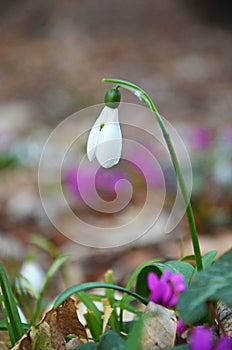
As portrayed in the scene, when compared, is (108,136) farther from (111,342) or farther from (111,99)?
(111,342)

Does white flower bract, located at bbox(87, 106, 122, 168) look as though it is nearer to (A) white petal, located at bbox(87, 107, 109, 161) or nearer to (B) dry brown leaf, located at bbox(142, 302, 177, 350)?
(A) white petal, located at bbox(87, 107, 109, 161)

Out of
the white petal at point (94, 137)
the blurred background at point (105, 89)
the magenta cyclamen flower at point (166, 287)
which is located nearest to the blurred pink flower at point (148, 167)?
the blurred background at point (105, 89)

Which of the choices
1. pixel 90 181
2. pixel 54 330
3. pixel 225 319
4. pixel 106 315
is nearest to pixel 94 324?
pixel 106 315

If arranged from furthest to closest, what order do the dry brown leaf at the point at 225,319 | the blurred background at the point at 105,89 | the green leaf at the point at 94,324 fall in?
the blurred background at the point at 105,89, the green leaf at the point at 94,324, the dry brown leaf at the point at 225,319

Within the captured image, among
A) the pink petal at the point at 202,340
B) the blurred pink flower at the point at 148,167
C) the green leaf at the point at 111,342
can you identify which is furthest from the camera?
the blurred pink flower at the point at 148,167

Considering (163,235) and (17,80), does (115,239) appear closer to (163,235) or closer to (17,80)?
(163,235)

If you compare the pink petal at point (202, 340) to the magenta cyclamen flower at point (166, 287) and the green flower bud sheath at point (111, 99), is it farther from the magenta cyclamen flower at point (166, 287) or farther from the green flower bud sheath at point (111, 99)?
the green flower bud sheath at point (111, 99)

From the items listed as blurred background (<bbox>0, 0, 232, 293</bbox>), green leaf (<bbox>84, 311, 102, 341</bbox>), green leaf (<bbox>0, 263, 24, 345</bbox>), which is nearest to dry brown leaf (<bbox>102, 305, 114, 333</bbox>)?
green leaf (<bbox>84, 311, 102, 341</bbox>)

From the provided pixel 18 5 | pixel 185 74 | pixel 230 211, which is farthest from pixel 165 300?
pixel 18 5
